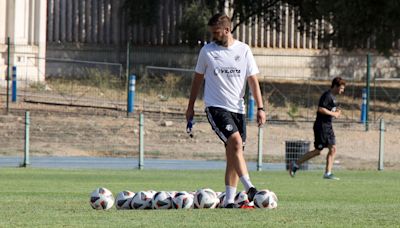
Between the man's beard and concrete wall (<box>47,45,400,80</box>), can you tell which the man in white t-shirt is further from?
concrete wall (<box>47,45,400,80</box>)

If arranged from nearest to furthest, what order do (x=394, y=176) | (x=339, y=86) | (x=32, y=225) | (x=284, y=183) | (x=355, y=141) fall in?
(x=32, y=225) < (x=284, y=183) < (x=339, y=86) < (x=394, y=176) < (x=355, y=141)

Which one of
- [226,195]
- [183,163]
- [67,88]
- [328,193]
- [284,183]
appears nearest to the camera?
[226,195]

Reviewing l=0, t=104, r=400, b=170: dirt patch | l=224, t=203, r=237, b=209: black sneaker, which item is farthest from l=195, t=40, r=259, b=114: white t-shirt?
l=0, t=104, r=400, b=170: dirt patch

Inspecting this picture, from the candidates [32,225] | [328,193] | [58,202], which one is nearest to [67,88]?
[328,193]

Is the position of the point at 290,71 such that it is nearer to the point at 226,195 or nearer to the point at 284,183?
the point at 284,183

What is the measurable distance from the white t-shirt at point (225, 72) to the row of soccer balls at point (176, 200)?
1066 mm

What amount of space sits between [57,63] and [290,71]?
10.2m

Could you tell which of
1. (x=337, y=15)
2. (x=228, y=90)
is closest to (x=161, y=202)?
(x=228, y=90)

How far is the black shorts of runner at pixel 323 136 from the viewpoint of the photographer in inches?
1041

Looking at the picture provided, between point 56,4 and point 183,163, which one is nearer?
point 183,163

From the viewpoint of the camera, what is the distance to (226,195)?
15422mm

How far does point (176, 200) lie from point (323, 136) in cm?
1166

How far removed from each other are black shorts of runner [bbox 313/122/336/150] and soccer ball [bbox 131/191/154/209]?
11594 millimetres

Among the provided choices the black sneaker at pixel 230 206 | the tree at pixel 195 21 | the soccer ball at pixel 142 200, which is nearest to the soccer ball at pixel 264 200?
the black sneaker at pixel 230 206
